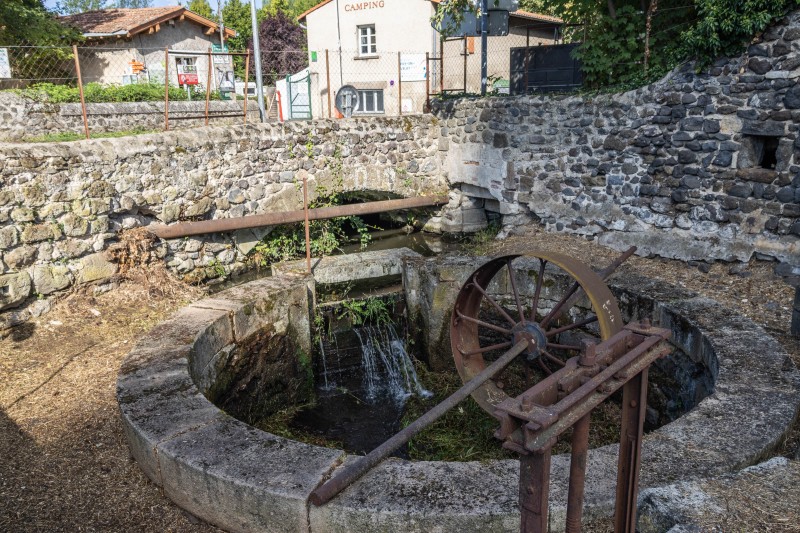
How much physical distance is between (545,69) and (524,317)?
5.69 m

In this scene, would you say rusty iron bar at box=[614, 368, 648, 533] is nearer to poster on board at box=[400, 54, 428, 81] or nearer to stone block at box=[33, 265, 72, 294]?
stone block at box=[33, 265, 72, 294]

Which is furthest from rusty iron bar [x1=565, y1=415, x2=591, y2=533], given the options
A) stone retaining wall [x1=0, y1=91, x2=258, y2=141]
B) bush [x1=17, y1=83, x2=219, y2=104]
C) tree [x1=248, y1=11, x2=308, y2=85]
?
tree [x1=248, y1=11, x2=308, y2=85]

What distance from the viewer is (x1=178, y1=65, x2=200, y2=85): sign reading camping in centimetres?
1588

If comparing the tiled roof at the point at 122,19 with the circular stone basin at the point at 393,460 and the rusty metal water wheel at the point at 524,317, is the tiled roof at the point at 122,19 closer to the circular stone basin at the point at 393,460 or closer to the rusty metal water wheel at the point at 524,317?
the rusty metal water wheel at the point at 524,317

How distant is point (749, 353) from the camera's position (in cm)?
396

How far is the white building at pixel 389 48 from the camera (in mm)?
15938

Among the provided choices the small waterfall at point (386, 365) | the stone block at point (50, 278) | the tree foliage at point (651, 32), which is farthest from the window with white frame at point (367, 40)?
the stone block at point (50, 278)

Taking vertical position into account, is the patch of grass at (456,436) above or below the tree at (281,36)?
below

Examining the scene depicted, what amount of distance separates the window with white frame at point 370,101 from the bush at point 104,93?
4.47 meters

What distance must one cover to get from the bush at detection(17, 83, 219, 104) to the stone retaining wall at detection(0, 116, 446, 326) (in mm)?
5367

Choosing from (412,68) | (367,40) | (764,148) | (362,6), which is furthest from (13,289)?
(362,6)

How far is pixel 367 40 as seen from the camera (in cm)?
1997

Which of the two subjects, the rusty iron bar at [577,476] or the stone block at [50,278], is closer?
the rusty iron bar at [577,476]

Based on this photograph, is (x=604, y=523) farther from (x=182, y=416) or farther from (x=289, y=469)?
(x=182, y=416)
